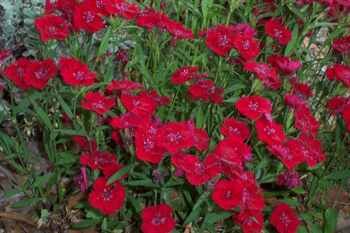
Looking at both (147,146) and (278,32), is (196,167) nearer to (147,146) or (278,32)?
(147,146)

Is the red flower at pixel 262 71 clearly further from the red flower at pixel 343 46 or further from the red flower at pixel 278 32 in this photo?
the red flower at pixel 343 46

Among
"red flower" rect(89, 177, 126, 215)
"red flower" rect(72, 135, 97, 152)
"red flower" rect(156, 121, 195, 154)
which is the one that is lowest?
"red flower" rect(89, 177, 126, 215)

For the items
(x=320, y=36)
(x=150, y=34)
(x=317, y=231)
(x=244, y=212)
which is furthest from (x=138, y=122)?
(x=320, y=36)

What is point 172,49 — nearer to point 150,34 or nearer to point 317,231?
point 150,34

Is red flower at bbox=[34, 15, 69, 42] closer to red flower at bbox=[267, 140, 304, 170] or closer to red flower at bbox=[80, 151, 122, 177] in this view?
red flower at bbox=[80, 151, 122, 177]

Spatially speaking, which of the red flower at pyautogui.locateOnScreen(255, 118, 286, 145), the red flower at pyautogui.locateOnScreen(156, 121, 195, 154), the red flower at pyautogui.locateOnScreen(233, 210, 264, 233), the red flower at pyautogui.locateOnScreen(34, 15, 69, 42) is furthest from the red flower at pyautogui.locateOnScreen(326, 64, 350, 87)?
the red flower at pyautogui.locateOnScreen(34, 15, 69, 42)
